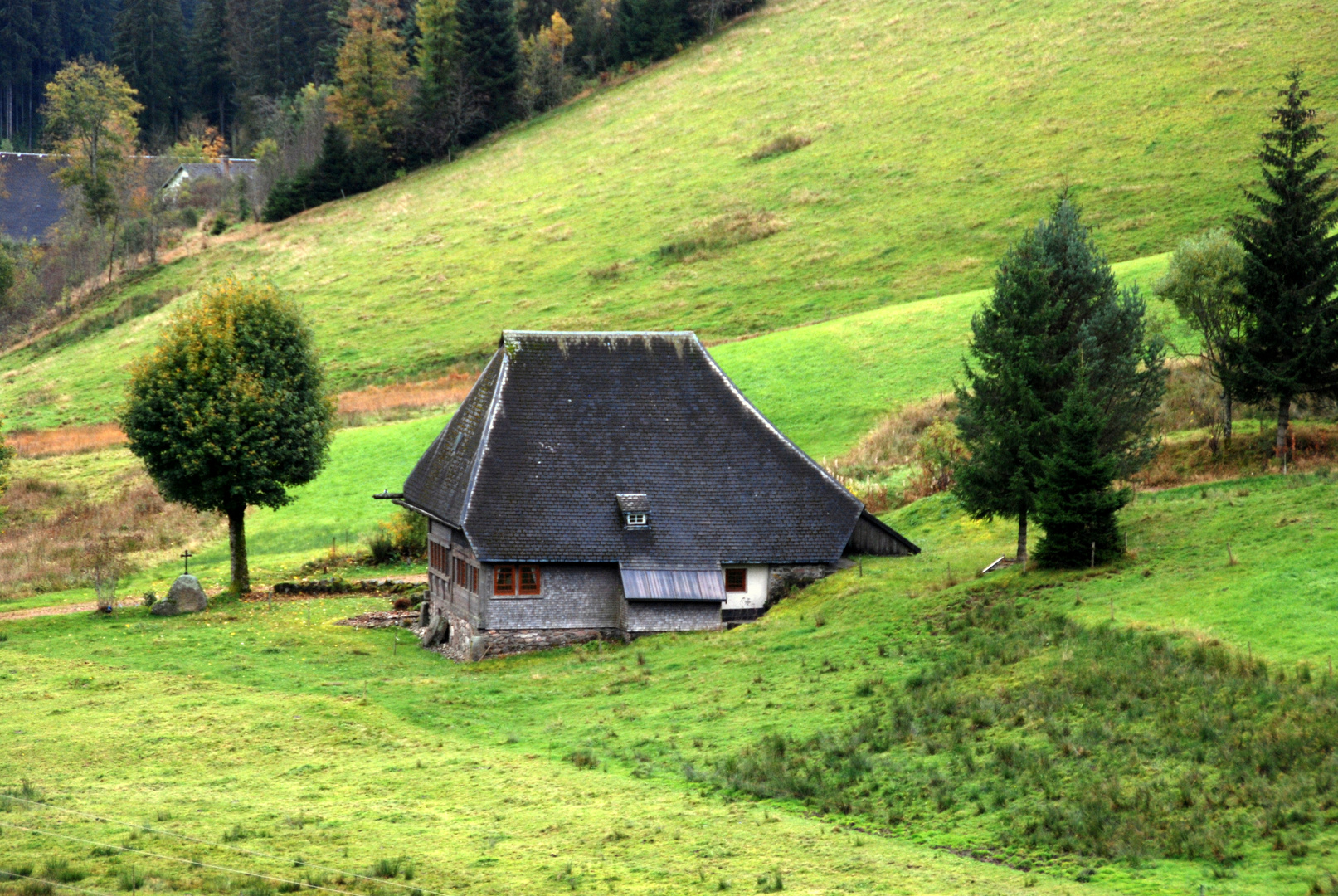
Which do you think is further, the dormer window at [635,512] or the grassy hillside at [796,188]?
the grassy hillside at [796,188]

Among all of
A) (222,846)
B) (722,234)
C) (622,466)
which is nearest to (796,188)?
(722,234)

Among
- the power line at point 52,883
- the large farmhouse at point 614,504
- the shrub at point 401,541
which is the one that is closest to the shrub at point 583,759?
the large farmhouse at point 614,504

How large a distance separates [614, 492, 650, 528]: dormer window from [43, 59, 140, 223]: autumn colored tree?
73325 mm

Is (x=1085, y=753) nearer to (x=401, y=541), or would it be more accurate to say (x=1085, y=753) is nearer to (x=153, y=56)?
(x=401, y=541)

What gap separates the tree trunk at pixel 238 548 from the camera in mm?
42625

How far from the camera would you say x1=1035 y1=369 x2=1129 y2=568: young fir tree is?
3091 centimetres

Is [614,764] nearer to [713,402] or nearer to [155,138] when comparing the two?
[713,402]

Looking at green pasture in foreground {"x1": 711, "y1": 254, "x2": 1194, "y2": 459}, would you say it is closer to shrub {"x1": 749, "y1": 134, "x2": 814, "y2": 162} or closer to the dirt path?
the dirt path

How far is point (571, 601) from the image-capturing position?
123 ft

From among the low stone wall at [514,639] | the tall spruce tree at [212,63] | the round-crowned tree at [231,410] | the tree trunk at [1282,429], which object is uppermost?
the tall spruce tree at [212,63]

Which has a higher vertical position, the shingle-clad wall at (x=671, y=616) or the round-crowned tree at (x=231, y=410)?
the round-crowned tree at (x=231, y=410)

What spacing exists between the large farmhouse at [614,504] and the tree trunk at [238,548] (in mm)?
6447

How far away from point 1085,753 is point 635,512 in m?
17.5

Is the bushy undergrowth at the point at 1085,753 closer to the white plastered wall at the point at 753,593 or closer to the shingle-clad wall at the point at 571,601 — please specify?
the white plastered wall at the point at 753,593
